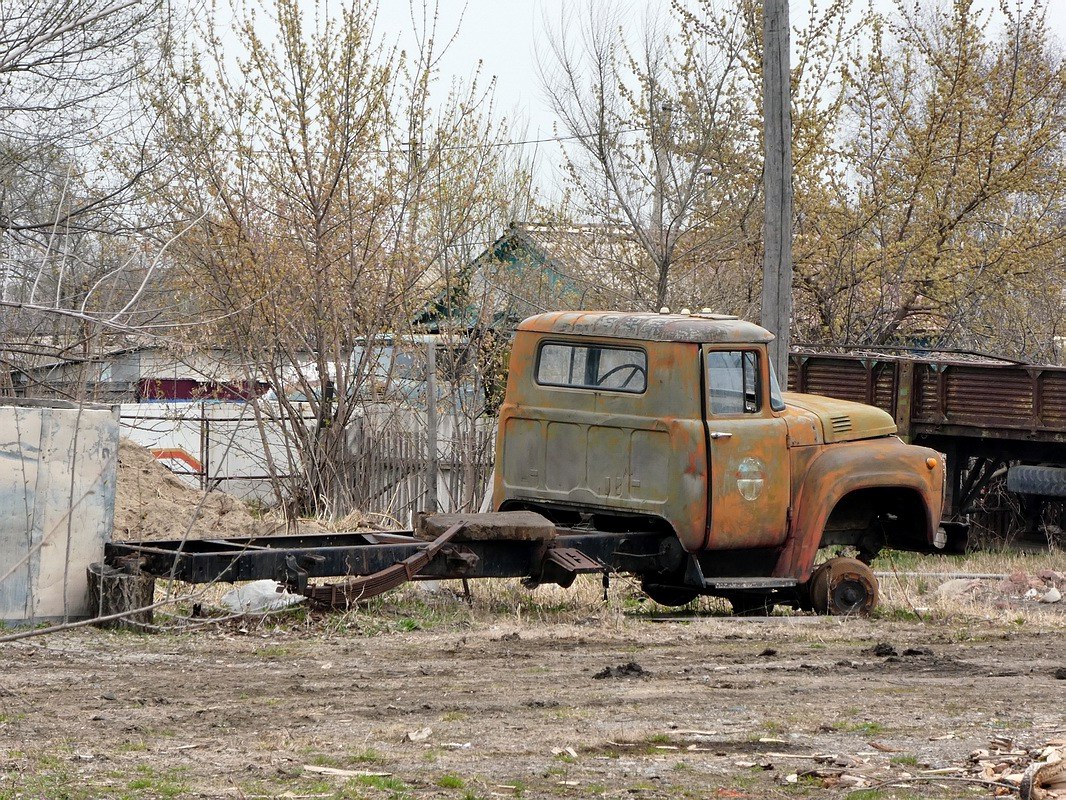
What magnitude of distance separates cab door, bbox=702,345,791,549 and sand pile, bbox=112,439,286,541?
4626mm

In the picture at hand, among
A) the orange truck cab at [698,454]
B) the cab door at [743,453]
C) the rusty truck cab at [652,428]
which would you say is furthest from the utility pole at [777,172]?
the cab door at [743,453]

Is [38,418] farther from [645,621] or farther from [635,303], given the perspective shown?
[635,303]

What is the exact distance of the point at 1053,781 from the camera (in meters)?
4.64

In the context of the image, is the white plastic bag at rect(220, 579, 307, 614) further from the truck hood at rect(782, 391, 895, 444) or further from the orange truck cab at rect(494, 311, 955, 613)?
the truck hood at rect(782, 391, 895, 444)

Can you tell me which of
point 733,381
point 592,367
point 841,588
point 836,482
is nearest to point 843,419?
point 836,482

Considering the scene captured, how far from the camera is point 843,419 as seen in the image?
31.3 ft

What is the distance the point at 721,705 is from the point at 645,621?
276 cm

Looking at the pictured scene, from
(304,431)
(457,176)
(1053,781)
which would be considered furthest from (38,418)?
(457,176)

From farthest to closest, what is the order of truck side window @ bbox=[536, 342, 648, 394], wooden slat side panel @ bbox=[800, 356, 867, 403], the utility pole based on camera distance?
wooden slat side panel @ bbox=[800, 356, 867, 403]
the utility pole
truck side window @ bbox=[536, 342, 648, 394]

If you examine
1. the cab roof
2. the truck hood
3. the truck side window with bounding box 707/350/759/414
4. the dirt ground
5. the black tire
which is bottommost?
the dirt ground

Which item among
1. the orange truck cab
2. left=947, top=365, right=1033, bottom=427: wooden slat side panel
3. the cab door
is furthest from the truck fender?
left=947, top=365, right=1033, bottom=427: wooden slat side panel

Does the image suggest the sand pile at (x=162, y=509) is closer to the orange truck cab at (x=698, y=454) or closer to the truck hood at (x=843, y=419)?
the orange truck cab at (x=698, y=454)

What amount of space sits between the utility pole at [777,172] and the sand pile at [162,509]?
17.2 feet

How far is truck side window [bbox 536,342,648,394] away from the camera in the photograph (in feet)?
29.7
